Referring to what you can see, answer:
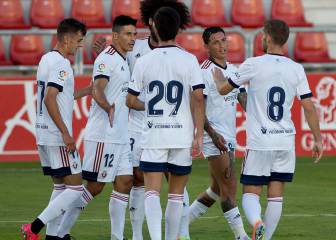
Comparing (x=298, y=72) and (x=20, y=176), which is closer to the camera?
(x=298, y=72)

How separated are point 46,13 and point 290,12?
513cm

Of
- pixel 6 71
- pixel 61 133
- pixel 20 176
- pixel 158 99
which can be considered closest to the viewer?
pixel 158 99

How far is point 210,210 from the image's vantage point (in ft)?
43.7

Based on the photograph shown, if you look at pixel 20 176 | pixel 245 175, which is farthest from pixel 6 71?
pixel 245 175

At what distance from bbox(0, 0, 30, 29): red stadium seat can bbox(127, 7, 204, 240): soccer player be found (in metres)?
12.7

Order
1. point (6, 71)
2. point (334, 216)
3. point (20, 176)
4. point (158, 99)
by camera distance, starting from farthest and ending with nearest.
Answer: point (6, 71) → point (20, 176) → point (334, 216) → point (158, 99)

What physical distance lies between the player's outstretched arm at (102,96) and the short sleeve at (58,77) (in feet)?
1.11

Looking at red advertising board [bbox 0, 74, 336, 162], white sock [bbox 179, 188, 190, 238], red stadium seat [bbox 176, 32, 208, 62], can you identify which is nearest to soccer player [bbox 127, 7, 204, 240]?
white sock [bbox 179, 188, 190, 238]

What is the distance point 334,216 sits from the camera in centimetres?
1250

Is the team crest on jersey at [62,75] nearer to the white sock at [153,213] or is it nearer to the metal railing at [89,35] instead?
the white sock at [153,213]

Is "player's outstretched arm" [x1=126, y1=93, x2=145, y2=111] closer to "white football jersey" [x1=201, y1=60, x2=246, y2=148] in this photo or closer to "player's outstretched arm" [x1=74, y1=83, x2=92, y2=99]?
"white football jersey" [x1=201, y1=60, x2=246, y2=148]

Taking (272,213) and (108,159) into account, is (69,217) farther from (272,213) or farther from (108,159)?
(272,213)

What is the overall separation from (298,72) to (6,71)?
36.9 ft

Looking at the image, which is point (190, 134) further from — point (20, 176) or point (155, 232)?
Answer: point (20, 176)
